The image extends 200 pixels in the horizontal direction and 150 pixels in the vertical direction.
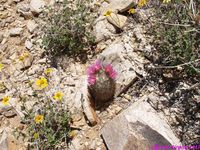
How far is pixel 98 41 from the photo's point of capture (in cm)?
488

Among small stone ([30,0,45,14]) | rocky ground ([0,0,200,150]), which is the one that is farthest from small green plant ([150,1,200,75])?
small stone ([30,0,45,14])

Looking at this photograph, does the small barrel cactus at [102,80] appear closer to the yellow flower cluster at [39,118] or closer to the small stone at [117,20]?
the yellow flower cluster at [39,118]

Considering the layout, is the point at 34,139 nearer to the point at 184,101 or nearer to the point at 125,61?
the point at 125,61

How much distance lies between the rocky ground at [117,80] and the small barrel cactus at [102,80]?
0.12m

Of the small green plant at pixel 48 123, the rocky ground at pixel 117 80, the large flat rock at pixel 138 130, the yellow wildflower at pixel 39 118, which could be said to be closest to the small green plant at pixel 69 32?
the rocky ground at pixel 117 80

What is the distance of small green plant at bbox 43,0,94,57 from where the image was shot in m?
4.82

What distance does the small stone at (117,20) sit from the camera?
191 inches

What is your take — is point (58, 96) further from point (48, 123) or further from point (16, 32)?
point (16, 32)

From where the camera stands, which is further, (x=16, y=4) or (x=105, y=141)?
(x=16, y=4)

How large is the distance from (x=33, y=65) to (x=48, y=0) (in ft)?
4.20

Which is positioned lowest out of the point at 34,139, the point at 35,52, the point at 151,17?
the point at 34,139

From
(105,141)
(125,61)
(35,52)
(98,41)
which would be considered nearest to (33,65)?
(35,52)

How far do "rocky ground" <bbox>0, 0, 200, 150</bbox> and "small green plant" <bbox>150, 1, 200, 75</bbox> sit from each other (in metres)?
0.17

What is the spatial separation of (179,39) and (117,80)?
2.83 ft
